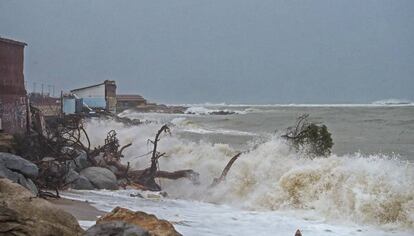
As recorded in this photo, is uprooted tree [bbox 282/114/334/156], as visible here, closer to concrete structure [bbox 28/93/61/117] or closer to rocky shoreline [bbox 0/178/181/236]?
rocky shoreline [bbox 0/178/181/236]

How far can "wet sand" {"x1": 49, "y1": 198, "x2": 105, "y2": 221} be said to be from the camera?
8478mm

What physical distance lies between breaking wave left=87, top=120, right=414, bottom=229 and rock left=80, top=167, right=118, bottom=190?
1682 millimetres

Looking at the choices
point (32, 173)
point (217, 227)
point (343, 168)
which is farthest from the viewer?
point (343, 168)

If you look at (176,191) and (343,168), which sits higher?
(343,168)

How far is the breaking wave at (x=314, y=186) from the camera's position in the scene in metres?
10.2

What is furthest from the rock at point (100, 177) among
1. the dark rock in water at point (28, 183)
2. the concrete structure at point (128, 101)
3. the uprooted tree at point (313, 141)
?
the concrete structure at point (128, 101)

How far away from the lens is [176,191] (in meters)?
14.6

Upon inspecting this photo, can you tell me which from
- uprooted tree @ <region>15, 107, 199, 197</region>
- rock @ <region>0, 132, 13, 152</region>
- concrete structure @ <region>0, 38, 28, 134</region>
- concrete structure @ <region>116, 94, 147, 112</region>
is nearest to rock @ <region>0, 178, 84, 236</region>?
uprooted tree @ <region>15, 107, 199, 197</region>

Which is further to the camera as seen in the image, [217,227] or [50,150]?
[50,150]

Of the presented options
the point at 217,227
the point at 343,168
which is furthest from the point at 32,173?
the point at 343,168

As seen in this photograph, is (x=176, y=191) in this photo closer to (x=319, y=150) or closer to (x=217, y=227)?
(x=319, y=150)

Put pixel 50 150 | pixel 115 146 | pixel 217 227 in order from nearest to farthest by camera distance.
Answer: pixel 217 227 → pixel 50 150 → pixel 115 146

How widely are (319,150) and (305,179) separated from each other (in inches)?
95.3

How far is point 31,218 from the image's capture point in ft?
17.0
